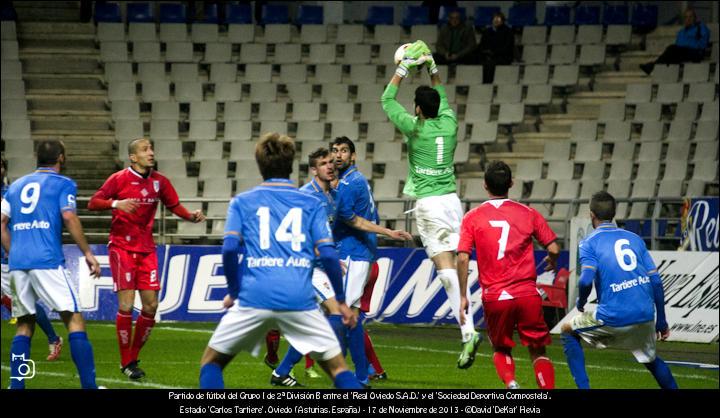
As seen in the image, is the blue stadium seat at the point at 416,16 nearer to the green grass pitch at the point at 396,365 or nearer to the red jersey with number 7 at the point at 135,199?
the green grass pitch at the point at 396,365

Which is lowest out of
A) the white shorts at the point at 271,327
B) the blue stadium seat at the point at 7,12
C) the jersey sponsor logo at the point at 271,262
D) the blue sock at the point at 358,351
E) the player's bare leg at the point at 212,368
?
the blue sock at the point at 358,351

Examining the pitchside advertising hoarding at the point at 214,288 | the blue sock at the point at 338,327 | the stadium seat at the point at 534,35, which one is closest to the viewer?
the blue sock at the point at 338,327

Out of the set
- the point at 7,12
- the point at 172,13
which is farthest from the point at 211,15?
the point at 7,12

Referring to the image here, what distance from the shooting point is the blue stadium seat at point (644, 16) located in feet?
79.7

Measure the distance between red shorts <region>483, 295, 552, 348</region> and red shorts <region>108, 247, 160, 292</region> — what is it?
3947 millimetres

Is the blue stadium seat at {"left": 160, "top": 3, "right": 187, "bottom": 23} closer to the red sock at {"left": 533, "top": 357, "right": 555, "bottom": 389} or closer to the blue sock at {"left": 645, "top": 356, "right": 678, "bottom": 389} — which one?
the red sock at {"left": 533, "top": 357, "right": 555, "bottom": 389}

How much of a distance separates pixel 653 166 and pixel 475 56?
4835 millimetres

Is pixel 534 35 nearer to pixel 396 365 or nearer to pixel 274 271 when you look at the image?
pixel 396 365

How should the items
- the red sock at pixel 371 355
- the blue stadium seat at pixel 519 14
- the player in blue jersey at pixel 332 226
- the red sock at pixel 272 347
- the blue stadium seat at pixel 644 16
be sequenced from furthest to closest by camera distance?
the blue stadium seat at pixel 519 14 → the blue stadium seat at pixel 644 16 → the red sock at pixel 272 347 → the red sock at pixel 371 355 → the player in blue jersey at pixel 332 226

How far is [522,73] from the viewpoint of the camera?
23828 millimetres

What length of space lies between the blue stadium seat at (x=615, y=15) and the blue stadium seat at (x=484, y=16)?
2385 millimetres

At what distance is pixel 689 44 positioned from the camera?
2223 centimetres

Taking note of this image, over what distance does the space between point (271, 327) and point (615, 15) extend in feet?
62.6

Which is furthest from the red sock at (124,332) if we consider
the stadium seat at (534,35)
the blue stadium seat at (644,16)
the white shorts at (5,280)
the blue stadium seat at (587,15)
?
the blue stadium seat at (644,16)
